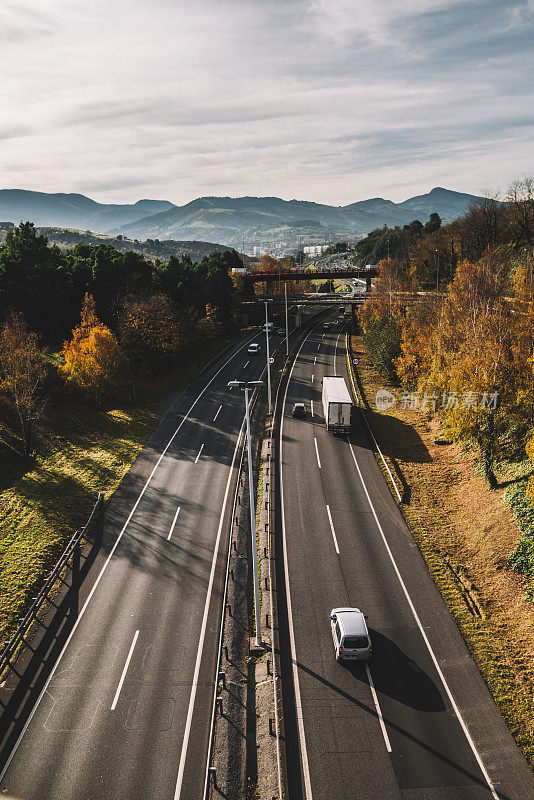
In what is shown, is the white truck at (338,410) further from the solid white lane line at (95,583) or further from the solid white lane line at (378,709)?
the solid white lane line at (378,709)

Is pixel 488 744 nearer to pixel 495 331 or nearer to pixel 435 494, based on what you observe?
pixel 435 494

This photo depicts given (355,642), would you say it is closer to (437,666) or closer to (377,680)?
(377,680)

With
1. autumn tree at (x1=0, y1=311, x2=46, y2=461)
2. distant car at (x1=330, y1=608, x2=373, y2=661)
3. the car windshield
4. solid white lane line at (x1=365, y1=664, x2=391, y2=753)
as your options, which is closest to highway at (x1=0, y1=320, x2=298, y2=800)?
distant car at (x1=330, y1=608, x2=373, y2=661)

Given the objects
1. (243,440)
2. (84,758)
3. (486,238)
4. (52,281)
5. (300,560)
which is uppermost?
(486,238)

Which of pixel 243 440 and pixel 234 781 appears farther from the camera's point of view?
pixel 243 440

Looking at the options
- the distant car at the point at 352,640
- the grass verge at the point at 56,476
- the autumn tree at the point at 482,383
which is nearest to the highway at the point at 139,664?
the grass verge at the point at 56,476

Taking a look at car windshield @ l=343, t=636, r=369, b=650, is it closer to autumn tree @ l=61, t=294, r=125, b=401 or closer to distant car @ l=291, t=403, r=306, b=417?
distant car @ l=291, t=403, r=306, b=417

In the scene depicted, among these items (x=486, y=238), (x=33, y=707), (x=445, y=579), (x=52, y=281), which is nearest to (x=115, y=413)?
(x=52, y=281)
